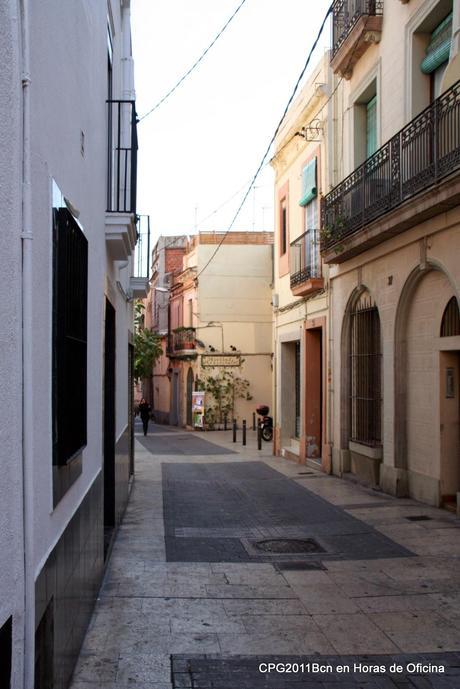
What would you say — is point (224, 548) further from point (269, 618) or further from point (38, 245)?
point (38, 245)

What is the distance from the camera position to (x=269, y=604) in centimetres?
686

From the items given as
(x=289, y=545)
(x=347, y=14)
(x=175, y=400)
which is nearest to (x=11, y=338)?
(x=289, y=545)

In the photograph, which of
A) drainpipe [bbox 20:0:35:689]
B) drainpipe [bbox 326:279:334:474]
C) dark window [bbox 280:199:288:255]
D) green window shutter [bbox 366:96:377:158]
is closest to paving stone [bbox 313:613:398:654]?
drainpipe [bbox 20:0:35:689]

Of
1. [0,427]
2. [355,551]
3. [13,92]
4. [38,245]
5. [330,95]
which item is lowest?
A: [355,551]

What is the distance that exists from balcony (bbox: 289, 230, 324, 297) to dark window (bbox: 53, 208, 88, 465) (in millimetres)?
12870

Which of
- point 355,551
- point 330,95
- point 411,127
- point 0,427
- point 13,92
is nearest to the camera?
point 0,427

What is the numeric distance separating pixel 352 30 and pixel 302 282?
19.8 feet

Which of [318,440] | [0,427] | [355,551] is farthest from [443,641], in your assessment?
[318,440]

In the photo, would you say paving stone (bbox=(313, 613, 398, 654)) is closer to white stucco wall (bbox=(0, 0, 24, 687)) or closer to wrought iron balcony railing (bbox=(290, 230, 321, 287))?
white stucco wall (bbox=(0, 0, 24, 687))

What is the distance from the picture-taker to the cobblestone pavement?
5.30 meters

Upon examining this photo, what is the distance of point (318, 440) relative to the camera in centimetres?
1958

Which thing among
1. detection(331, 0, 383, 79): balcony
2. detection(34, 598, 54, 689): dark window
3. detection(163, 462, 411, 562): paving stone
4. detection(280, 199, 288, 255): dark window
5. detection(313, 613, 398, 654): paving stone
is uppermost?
detection(331, 0, 383, 79): balcony

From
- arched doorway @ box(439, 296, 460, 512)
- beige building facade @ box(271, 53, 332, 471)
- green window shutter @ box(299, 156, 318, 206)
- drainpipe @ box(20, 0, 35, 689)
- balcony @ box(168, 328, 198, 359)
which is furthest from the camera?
balcony @ box(168, 328, 198, 359)

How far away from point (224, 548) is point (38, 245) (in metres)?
6.33
